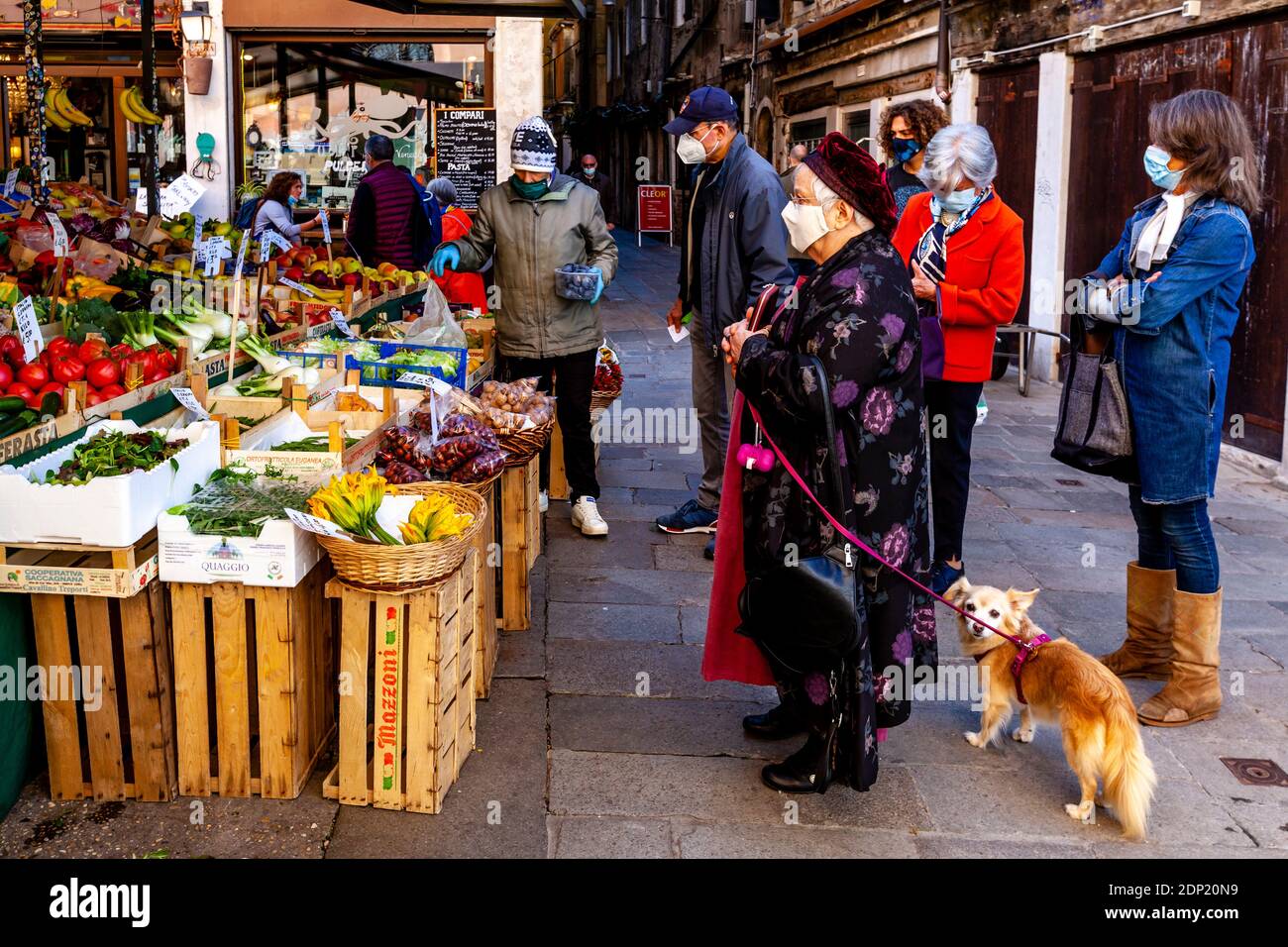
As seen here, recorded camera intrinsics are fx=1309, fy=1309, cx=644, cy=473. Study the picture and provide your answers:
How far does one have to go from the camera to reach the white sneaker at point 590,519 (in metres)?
Result: 6.73

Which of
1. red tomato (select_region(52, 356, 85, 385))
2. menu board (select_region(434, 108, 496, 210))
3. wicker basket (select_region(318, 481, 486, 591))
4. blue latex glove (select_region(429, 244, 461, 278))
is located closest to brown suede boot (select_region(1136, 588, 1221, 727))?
wicker basket (select_region(318, 481, 486, 591))

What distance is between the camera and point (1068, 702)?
3867 millimetres

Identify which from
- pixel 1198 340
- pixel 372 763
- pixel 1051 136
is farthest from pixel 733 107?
pixel 1051 136

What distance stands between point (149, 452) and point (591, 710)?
5.63 feet

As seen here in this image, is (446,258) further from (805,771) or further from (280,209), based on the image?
(280,209)

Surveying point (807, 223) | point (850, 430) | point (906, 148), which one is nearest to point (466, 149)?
point (906, 148)

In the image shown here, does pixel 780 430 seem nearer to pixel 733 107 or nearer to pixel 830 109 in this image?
pixel 733 107

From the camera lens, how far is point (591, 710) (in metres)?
4.61

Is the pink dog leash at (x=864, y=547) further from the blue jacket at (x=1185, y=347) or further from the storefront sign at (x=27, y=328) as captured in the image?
the storefront sign at (x=27, y=328)

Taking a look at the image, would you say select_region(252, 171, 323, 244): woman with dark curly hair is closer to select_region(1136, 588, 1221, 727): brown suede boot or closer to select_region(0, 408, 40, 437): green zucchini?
select_region(0, 408, 40, 437): green zucchini

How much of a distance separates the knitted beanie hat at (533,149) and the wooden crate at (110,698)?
3051mm

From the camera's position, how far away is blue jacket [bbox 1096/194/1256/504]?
14.2 feet

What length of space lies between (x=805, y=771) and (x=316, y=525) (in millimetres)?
1633

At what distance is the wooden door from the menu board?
17.8ft
